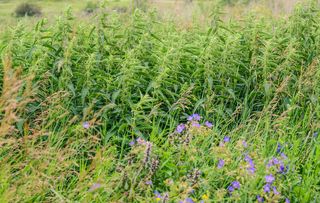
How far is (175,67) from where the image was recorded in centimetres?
468

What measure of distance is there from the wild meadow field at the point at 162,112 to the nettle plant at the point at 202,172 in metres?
0.01

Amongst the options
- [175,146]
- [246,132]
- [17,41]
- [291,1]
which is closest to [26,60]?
[17,41]

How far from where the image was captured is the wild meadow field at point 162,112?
11.0 feet

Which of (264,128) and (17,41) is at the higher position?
(17,41)

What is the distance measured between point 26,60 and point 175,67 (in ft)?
4.33

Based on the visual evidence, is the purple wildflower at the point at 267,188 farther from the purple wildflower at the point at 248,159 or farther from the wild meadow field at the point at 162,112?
the purple wildflower at the point at 248,159

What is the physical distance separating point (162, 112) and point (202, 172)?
2.99ft

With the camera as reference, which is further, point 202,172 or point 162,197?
point 202,172

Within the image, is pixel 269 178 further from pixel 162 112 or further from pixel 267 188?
pixel 162 112

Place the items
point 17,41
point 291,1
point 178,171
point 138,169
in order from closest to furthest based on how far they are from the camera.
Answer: point 138,169 < point 178,171 < point 17,41 < point 291,1

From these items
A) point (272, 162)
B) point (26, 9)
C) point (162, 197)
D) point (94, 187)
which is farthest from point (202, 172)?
point (26, 9)

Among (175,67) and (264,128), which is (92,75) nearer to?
(175,67)

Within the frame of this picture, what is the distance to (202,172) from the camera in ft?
11.8

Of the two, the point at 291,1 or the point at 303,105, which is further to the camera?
the point at 291,1
